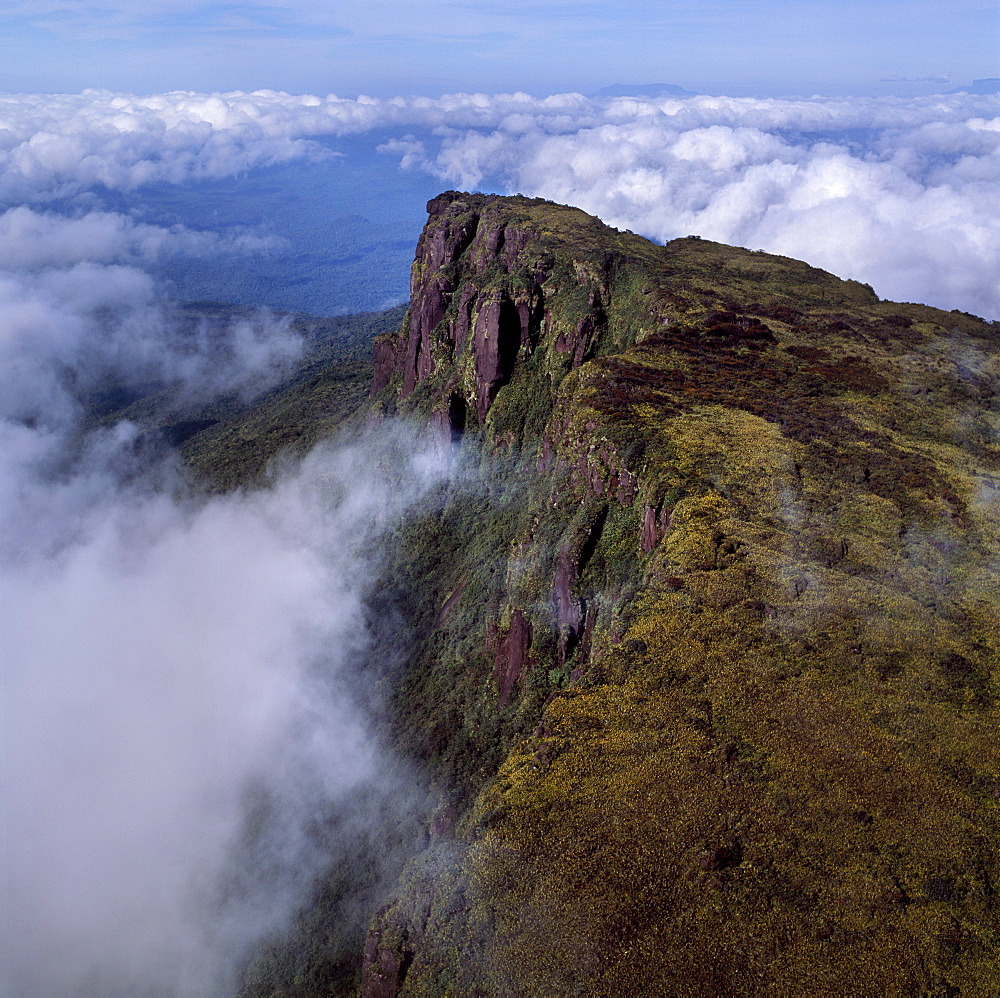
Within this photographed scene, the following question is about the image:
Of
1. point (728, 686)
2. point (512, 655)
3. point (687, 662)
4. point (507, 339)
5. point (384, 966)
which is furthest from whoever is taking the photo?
point (507, 339)

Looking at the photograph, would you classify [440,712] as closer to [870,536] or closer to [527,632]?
[527,632]

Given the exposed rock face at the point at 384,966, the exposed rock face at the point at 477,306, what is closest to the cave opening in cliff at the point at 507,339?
the exposed rock face at the point at 477,306

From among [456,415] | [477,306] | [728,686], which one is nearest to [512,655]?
[728,686]

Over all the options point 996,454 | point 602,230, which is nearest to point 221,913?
point 996,454

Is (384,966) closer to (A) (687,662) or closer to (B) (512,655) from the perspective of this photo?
(A) (687,662)

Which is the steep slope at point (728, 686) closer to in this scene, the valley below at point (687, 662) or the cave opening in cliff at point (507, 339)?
the valley below at point (687, 662)

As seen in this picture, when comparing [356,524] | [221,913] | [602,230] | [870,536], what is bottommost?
→ [221,913]
